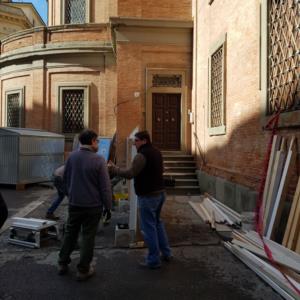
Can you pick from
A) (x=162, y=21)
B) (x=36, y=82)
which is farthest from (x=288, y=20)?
(x=36, y=82)

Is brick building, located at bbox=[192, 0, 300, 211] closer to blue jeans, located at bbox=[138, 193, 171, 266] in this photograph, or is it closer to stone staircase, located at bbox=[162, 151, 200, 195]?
stone staircase, located at bbox=[162, 151, 200, 195]

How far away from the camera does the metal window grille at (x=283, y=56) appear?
6257 millimetres

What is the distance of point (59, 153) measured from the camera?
16594 mm

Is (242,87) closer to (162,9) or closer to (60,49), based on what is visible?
(162,9)

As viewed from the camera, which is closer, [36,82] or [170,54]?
[170,54]

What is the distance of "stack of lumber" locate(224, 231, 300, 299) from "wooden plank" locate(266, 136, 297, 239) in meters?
0.27

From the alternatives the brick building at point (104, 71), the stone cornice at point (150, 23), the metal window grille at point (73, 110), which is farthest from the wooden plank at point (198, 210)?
the metal window grille at point (73, 110)

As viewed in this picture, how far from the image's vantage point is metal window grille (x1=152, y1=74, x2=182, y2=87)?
590 inches

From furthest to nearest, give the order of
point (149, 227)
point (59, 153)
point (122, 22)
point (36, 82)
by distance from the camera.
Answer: point (36, 82) < point (59, 153) < point (122, 22) < point (149, 227)

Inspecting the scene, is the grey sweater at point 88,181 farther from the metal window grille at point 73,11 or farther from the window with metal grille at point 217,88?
the metal window grille at point 73,11

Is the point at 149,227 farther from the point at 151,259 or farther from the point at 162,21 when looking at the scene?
the point at 162,21

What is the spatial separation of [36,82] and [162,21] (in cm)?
775

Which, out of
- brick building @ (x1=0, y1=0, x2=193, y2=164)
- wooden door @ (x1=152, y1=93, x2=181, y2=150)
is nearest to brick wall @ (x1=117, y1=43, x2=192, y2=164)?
brick building @ (x1=0, y1=0, x2=193, y2=164)

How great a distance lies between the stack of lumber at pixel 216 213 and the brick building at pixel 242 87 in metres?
0.29
